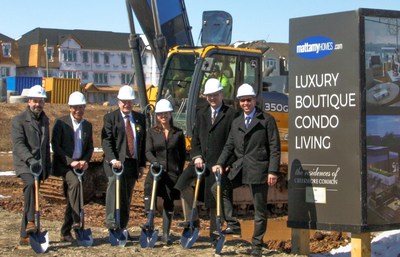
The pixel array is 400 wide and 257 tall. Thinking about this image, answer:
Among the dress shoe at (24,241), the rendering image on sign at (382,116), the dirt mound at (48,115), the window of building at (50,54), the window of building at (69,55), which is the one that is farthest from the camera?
the window of building at (69,55)

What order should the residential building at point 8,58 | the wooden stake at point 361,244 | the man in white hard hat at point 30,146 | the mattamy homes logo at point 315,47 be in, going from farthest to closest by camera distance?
the residential building at point 8,58 → the man in white hard hat at point 30,146 → the wooden stake at point 361,244 → the mattamy homes logo at point 315,47

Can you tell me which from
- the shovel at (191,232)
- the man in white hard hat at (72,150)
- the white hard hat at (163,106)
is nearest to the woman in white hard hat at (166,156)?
the white hard hat at (163,106)

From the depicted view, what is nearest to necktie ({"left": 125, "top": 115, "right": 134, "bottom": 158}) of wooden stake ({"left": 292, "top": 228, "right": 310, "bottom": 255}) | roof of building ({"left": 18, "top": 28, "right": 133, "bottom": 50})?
wooden stake ({"left": 292, "top": 228, "right": 310, "bottom": 255})

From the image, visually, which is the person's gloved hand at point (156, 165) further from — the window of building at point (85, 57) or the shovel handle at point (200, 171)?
the window of building at point (85, 57)

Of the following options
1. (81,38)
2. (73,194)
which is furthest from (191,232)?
(81,38)

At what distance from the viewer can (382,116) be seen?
946 cm

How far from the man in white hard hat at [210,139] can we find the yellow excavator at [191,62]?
4156 millimetres

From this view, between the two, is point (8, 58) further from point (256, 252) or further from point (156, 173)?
point (256, 252)

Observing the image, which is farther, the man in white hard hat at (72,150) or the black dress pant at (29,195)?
the man in white hard hat at (72,150)

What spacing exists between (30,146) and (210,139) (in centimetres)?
219

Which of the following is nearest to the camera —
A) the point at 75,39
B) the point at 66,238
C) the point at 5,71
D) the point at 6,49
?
the point at 66,238

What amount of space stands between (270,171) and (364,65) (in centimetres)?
160

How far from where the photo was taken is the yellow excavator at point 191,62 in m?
14.9

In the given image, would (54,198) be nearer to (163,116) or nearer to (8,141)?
(163,116)
